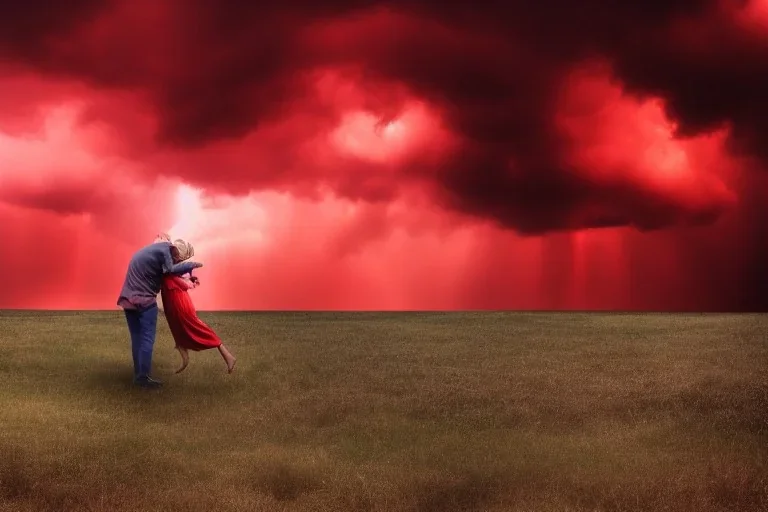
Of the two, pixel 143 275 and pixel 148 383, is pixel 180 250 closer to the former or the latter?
pixel 143 275

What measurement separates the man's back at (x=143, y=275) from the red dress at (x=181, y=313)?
0.99 ft

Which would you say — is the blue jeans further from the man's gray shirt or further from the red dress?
→ the red dress

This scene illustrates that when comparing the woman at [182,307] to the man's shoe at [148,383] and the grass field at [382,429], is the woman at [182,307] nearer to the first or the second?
the man's shoe at [148,383]

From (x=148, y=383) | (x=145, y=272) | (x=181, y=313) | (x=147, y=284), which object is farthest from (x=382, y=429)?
(x=145, y=272)

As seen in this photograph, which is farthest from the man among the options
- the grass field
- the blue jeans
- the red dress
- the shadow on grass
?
the shadow on grass

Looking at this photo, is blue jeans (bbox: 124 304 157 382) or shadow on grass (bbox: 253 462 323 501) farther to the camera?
blue jeans (bbox: 124 304 157 382)

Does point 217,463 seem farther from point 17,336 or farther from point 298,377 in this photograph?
point 17,336

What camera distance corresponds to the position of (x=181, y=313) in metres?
17.5

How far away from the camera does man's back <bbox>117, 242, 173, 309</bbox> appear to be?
17281 mm

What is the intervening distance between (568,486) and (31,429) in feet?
32.4

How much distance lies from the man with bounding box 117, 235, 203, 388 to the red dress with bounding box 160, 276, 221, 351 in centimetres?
31

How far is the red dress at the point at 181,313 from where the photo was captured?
17.5m

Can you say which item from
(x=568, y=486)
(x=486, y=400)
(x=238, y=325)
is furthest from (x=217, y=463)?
(x=238, y=325)

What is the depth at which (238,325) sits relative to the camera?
114ft
